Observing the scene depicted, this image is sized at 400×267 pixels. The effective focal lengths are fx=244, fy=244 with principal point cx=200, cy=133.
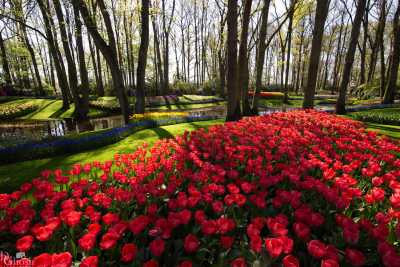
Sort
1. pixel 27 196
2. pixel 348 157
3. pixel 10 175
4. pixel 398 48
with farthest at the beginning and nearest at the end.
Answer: pixel 398 48 < pixel 10 175 < pixel 348 157 < pixel 27 196

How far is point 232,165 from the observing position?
4.39m

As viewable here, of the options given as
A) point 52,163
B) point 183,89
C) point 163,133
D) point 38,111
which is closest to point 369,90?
point 163,133

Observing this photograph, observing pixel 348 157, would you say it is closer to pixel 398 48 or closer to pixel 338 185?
pixel 338 185

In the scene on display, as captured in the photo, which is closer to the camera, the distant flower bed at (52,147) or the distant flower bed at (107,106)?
the distant flower bed at (52,147)

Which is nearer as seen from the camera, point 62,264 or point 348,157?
point 62,264

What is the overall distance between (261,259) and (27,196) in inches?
159

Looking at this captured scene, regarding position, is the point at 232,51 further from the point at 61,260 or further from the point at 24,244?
the point at 61,260

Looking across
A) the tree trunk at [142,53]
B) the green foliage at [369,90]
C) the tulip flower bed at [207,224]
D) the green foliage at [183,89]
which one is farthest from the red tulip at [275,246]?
the green foliage at [183,89]

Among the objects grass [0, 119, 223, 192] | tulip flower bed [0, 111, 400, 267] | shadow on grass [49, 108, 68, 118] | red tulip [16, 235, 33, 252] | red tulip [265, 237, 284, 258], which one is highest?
red tulip [265, 237, 284, 258]

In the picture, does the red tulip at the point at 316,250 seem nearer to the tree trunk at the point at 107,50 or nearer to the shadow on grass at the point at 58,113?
the tree trunk at the point at 107,50

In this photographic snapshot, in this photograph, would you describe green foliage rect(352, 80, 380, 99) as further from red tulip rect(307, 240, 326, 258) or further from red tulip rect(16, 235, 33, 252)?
red tulip rect(16, 235, 33, 252)

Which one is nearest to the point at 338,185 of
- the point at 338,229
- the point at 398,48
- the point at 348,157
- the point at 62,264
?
the point at 338,229

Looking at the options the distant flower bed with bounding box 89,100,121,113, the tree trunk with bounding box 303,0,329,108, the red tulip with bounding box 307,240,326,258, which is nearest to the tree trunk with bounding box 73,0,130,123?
the distant flower bed with bounding box 89,100,121,113

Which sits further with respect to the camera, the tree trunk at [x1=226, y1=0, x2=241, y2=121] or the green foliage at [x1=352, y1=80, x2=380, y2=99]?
the green foliage at [x1=352, y1=80, x2=380, y2=99]
